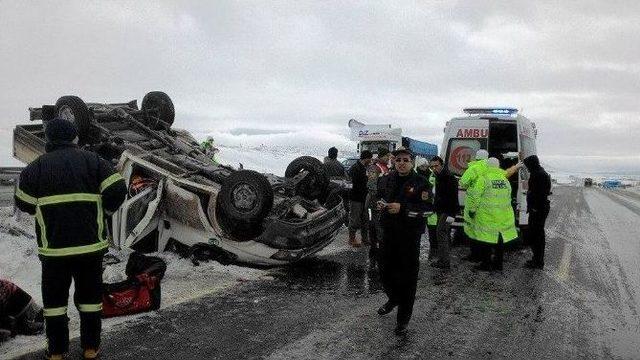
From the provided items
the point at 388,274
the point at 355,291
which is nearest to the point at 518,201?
the point at 355,291

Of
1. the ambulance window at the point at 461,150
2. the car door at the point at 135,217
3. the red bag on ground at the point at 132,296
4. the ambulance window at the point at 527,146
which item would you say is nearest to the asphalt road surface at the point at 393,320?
the red bag on ground at the point at 132,296

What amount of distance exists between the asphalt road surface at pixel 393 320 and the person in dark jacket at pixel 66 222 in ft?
1.33

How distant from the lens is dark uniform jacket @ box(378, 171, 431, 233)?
13.9ft

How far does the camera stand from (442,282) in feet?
19.0

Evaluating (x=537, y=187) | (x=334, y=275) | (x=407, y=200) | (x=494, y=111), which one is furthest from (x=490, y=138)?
(x=407, y=200)

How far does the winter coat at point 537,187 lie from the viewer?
6.93 metres

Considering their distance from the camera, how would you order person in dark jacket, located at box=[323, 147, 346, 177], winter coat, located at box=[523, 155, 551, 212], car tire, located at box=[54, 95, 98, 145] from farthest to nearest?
person in dark jacket, located at box=[323, 147, 346, 177] < winter coat, located at box=[523, 155, 551, 212] < car tire, located at box=[54, 95, 98, 145]

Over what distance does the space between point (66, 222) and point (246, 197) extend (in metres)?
2.40

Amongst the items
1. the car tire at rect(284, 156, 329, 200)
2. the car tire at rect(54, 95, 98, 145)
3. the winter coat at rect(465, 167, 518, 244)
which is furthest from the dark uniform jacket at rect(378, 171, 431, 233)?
the car tire at rect(54, 95, 98, 145)

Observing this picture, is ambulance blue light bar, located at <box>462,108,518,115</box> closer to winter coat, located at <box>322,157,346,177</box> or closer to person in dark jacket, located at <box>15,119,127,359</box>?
winter coat, located at <box>322,157,346,177</box>

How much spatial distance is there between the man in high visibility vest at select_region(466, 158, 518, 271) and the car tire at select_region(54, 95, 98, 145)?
5063 mm

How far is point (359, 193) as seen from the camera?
A: 7.72m

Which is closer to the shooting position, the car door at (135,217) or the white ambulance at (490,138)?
the car door at (135,217)

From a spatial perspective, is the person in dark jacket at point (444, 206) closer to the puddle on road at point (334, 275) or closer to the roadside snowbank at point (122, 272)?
the puddle on road at point (334, 275)
